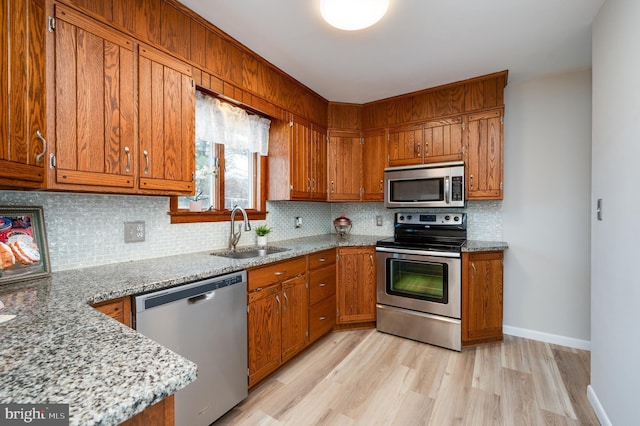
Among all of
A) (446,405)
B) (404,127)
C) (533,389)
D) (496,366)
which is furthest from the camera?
(404,127)

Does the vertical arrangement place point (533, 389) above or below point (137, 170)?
below

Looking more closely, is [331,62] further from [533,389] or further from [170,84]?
[533,389]

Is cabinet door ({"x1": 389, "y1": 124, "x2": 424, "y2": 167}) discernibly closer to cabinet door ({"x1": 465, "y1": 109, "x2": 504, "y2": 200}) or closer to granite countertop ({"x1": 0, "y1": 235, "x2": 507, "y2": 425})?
cabinet door ({"x1": 465, "y1": 109, "x2": 504, "y2": 200})

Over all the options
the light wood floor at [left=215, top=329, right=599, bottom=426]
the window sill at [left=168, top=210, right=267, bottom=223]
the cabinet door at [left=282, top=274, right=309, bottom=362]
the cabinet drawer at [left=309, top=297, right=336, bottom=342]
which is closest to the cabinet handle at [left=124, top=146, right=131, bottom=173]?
the window sill at [left=168, top=210, right=267, bottom=223]

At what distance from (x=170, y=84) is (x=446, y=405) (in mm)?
2716

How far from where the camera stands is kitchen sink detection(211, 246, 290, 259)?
2.26 m

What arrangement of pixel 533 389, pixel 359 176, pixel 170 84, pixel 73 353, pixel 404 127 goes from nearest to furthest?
pixel 73 353, pixel 170 84, pixel 533 389, pixel 404 127, pixel 359 176

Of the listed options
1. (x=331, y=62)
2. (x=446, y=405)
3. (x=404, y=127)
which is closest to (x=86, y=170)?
(x=331, y=62)

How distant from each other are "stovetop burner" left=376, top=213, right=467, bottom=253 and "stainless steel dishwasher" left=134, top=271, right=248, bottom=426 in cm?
168

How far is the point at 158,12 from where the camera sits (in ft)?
5.46

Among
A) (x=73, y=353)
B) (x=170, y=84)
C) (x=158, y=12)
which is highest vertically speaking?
(x=158, y=12)

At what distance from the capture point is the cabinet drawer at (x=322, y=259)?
255 centimetres

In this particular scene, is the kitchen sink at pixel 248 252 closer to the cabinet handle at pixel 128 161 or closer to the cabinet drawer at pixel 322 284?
the cabinet drawer at pixel 322 284

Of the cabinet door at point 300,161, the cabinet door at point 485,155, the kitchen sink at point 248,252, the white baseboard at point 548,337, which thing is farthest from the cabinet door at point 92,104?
the white baseboard at point 548,337
